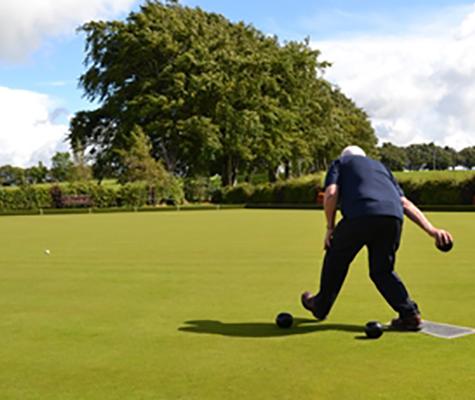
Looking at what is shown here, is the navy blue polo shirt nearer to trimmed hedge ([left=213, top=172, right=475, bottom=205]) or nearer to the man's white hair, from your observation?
the man's white hair

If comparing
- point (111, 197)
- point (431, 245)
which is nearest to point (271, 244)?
point (431, 245)

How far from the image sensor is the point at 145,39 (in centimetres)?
5141

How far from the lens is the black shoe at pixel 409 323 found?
231 inches

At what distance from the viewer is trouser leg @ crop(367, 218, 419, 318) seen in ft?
18.9

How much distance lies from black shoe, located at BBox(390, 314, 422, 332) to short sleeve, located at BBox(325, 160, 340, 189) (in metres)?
1.29

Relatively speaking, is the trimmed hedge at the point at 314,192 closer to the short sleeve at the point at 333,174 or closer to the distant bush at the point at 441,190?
the distant bush at the point at 441,190

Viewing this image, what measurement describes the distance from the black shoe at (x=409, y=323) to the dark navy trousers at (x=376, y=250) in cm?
4

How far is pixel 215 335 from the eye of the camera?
6000mm

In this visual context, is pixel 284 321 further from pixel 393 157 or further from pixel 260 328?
pixel 393 157

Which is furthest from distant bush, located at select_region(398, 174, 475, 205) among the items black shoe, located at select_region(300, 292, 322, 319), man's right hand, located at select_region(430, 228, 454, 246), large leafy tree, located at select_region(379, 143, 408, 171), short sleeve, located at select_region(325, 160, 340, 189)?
large leafy tree, located at select_region(379, 143, 408, 171)

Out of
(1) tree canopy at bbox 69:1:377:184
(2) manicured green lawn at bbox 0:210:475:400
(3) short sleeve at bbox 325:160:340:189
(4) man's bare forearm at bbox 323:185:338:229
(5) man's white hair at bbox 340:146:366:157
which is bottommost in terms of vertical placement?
(2) manicured green lawn at bbox 0:210:475:400

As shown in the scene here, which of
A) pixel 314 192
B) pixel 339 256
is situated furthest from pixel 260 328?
pixel 314 192

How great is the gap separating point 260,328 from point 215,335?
476mm

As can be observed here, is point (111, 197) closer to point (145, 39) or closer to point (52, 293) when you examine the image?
point (145, 39)
